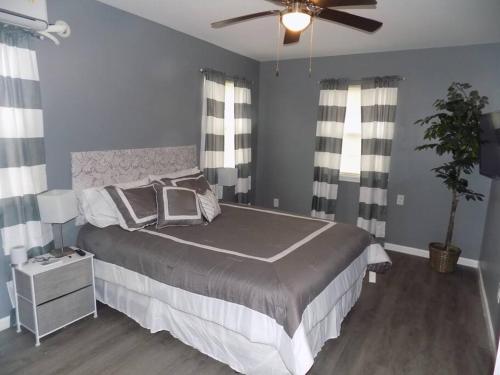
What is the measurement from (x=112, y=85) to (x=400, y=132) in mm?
3333

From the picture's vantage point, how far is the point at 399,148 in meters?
4.31

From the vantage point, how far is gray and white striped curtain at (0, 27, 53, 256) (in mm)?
2357

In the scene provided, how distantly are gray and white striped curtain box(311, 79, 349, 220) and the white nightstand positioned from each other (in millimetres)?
3149

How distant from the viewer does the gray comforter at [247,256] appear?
6.52 feet

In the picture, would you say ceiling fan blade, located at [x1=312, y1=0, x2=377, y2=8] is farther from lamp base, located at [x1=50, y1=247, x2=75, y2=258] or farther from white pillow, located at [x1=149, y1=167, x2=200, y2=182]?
lamp base, located at [x1=50, y1=247, x2=75, y2=258]

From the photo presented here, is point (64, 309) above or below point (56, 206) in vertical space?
below

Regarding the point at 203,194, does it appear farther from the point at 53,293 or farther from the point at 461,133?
the point at 461,133

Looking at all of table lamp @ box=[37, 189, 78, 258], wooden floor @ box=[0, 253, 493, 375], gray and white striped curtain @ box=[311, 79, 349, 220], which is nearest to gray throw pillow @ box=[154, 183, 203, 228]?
table lamp @ box=[37, 189, 78, 258]

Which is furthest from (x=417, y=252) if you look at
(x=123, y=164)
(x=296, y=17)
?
(x=123, y=164)

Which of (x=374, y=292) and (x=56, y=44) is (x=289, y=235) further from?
(x=56, y=44)

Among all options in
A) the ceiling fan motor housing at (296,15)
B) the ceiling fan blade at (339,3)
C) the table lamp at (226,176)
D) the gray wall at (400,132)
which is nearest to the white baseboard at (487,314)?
the gray wall at (400,132)

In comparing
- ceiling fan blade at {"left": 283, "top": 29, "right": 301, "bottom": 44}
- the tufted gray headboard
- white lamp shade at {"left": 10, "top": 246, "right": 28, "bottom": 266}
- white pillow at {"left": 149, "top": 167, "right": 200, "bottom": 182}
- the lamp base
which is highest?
ceiling fan blade at {"left": 283, "top": 29, "right": 301, "bottom": 44}

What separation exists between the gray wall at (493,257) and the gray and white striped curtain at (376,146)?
1.13m

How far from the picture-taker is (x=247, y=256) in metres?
2.29
